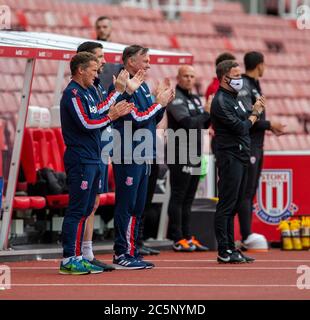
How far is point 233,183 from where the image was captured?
Result: 11828 millimetres

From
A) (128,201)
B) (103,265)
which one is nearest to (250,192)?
(128,201)

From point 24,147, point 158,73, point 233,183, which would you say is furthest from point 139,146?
point 158,73

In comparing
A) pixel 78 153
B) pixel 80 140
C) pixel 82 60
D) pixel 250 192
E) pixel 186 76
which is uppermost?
pixel 186 76

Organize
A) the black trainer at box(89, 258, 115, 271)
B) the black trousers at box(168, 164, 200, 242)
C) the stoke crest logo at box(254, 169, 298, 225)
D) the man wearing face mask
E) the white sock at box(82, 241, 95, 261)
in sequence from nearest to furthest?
the black trainer at box(89, 258, 115, 271) → the white sock at box(82, 241, 95, 261) → the man wearing face mask → the black trousers at box(168, 164, 200, 242) → the stoke crest logo at box(254, 169, 298, 225)

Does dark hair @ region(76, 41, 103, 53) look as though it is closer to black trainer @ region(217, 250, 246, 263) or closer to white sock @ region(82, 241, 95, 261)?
white sock @ region(82, 241, 95, 261)

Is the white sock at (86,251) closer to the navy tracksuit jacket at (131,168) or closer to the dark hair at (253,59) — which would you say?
the navy tracksuit jacket at (131,168)

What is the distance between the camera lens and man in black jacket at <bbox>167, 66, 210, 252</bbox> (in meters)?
13.4

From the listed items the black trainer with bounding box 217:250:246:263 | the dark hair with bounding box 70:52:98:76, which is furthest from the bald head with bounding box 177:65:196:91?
the dark hair with bounding box 70:52:98:76

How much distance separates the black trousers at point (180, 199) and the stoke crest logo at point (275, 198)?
1.33m

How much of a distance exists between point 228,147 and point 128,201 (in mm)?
1275

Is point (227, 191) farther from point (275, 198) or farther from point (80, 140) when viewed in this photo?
point (275, 198)

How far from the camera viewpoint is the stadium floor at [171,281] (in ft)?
30.0

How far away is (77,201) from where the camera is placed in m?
10.6

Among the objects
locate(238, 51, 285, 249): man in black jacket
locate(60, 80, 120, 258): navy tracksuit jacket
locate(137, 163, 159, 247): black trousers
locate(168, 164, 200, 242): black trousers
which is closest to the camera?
locate(60, 80, 120, 258): navy tracksuit jacket
